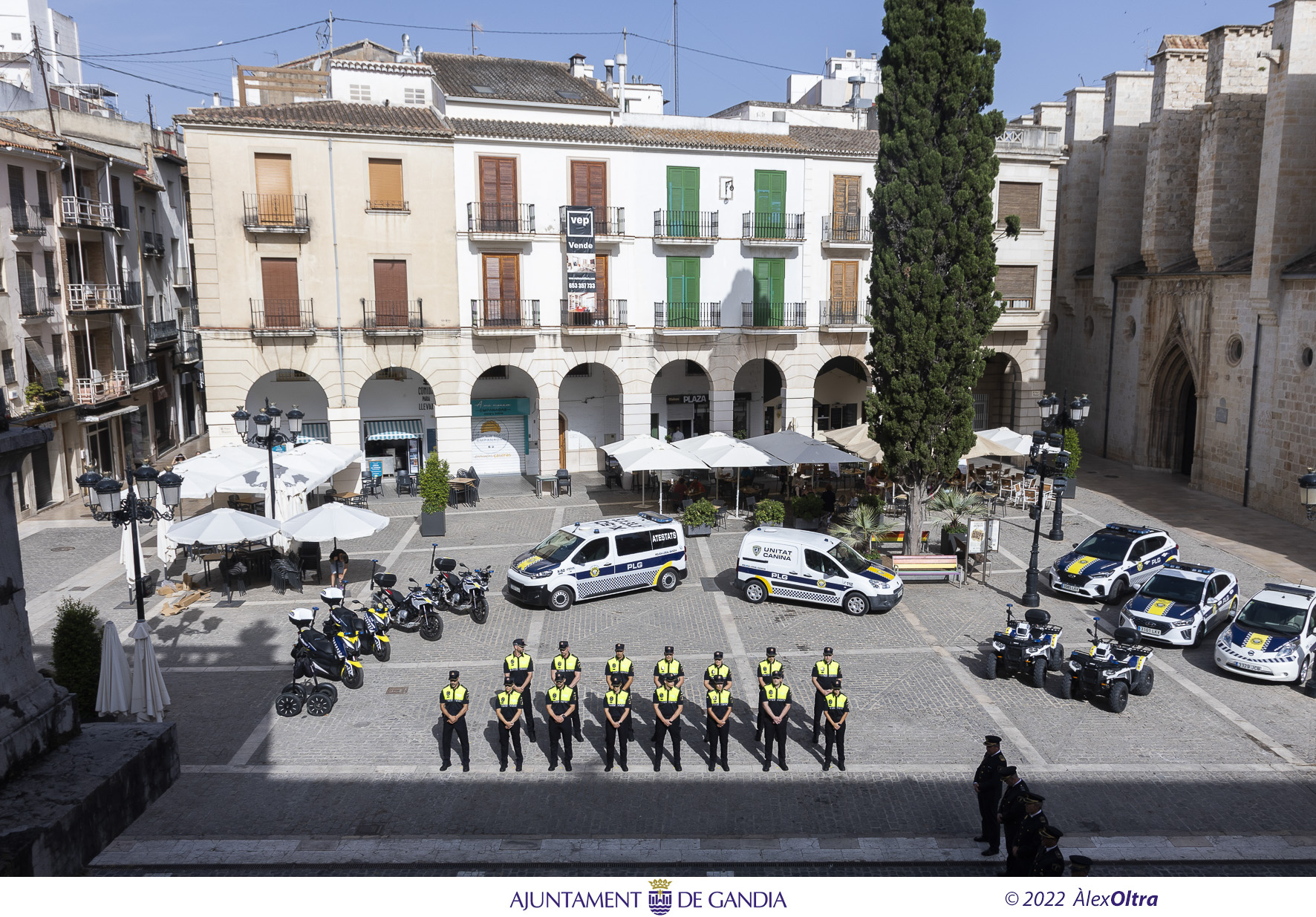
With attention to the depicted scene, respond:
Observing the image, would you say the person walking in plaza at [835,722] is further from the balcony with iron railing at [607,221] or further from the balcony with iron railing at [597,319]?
the balcony with iron railing at [607,221]

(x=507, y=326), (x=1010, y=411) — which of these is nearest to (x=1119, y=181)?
(x=1010, y=411)

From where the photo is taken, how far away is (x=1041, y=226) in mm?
36438

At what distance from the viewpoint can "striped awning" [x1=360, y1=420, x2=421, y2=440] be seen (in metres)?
34.2

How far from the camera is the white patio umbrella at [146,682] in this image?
14.6 metres

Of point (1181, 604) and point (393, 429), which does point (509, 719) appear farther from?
point (393, 429)

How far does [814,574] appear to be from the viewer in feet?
66.9

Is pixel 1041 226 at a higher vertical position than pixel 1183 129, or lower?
lower

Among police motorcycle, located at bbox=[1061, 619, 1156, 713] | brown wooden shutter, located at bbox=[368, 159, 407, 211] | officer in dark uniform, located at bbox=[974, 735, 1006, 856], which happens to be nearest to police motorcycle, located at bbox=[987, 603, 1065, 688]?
police motorcycle, located at bbox=[1061, 619, 1156, 713]

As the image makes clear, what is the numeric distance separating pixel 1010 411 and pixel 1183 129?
11.6 meters

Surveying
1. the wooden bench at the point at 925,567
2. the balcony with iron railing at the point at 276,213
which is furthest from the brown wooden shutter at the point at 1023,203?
the balcony with iron railing at the point at 276,213

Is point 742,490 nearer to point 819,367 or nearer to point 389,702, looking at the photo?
point 819,367

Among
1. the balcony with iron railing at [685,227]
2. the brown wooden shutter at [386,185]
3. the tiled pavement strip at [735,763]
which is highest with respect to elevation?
the brown wooden shutter at [386,185]

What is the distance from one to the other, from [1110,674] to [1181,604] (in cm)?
418
